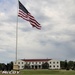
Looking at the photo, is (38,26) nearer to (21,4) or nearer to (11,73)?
(21,4)

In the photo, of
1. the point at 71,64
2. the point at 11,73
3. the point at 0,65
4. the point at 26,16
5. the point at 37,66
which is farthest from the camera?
the point at 37,66

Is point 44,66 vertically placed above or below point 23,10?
below

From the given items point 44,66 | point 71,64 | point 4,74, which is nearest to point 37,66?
point 44,66

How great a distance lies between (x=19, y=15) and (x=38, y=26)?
259 cm

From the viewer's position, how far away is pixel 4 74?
35.9 m

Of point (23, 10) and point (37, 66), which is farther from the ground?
point (23, 10)

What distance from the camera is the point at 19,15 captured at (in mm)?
31391

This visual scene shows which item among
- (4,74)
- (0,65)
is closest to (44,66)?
(0,65)

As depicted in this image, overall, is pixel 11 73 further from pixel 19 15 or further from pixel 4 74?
pixel 19 15

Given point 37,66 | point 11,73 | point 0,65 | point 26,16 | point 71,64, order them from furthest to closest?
1. point 37,66
2. point 71,64
3. point 0,65
4. point 11,73
5. point 26,16

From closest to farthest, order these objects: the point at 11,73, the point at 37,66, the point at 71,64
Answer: the point at 11,73
the point at 71,64
the point at 37,66

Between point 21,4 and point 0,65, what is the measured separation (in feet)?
428

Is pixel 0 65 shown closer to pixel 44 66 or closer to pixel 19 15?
pixel 44 66

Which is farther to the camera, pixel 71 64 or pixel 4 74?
pixel 71 64
